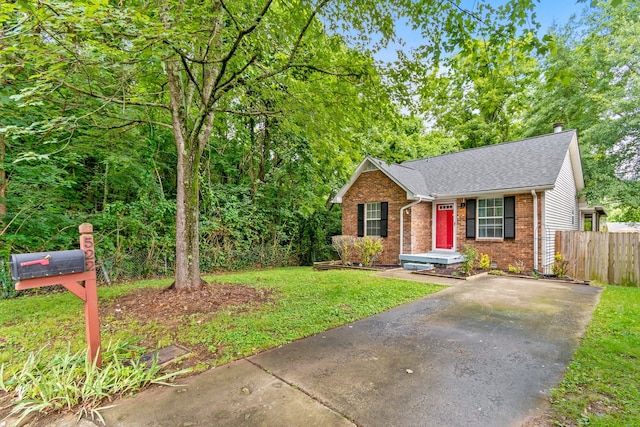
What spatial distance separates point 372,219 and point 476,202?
420cm

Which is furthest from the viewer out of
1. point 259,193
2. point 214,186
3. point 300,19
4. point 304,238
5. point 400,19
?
point 304,238

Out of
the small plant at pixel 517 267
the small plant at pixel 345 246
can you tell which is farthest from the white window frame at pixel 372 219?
the small plant at pixel 517 267

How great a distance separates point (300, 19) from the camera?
4.81 m

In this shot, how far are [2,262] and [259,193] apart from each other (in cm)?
791

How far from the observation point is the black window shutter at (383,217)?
12.8m

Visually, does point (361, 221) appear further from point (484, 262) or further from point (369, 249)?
point (484, 262)

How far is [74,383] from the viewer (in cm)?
279

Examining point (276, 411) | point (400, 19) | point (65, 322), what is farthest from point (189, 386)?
point (400, 19)

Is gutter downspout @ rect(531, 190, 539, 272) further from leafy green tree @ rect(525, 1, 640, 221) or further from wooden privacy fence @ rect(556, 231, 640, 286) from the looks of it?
leafy green tree @ rect(525, 1, 640, 221)

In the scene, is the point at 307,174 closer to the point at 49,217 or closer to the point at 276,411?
the point at 49,217

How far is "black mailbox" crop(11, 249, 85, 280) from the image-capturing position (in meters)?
2.51

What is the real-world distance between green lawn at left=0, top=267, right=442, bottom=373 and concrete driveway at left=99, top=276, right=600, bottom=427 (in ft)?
1.46

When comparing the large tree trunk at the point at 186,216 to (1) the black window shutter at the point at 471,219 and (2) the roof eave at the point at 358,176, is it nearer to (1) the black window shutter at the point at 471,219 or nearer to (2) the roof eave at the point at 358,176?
(2) the roof eave at the point at 358,176

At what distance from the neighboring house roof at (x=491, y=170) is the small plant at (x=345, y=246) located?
7.52ft
